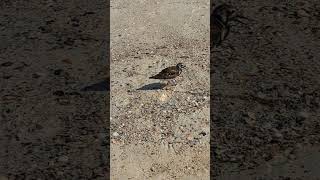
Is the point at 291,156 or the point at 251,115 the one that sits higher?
the point at 251,115

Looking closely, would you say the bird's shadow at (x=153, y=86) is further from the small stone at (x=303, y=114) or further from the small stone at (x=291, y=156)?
the small stone at (x=291, y=156)

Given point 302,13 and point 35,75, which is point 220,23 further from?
point 35,75

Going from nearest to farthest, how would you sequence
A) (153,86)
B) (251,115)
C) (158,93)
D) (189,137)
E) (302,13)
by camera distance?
(189,137) < (251,115) < (158,93) < (153,86) < (302,13)

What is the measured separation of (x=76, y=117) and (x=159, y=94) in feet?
4.13

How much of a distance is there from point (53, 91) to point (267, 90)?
10.4ft

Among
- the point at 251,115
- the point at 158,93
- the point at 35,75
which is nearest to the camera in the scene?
the point at 251,115

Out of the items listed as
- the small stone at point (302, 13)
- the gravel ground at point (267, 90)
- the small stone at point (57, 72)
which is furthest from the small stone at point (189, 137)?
the small stone at point (302, 13)

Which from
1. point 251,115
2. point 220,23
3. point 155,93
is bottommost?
point 251,115

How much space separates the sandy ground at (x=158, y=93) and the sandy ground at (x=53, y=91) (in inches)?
9.8

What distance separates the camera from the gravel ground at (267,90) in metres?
8.19

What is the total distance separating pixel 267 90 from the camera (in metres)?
9.39

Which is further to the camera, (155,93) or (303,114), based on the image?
(155,93)

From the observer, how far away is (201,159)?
8.09m

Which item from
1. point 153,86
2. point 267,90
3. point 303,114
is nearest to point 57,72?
point 153,86
